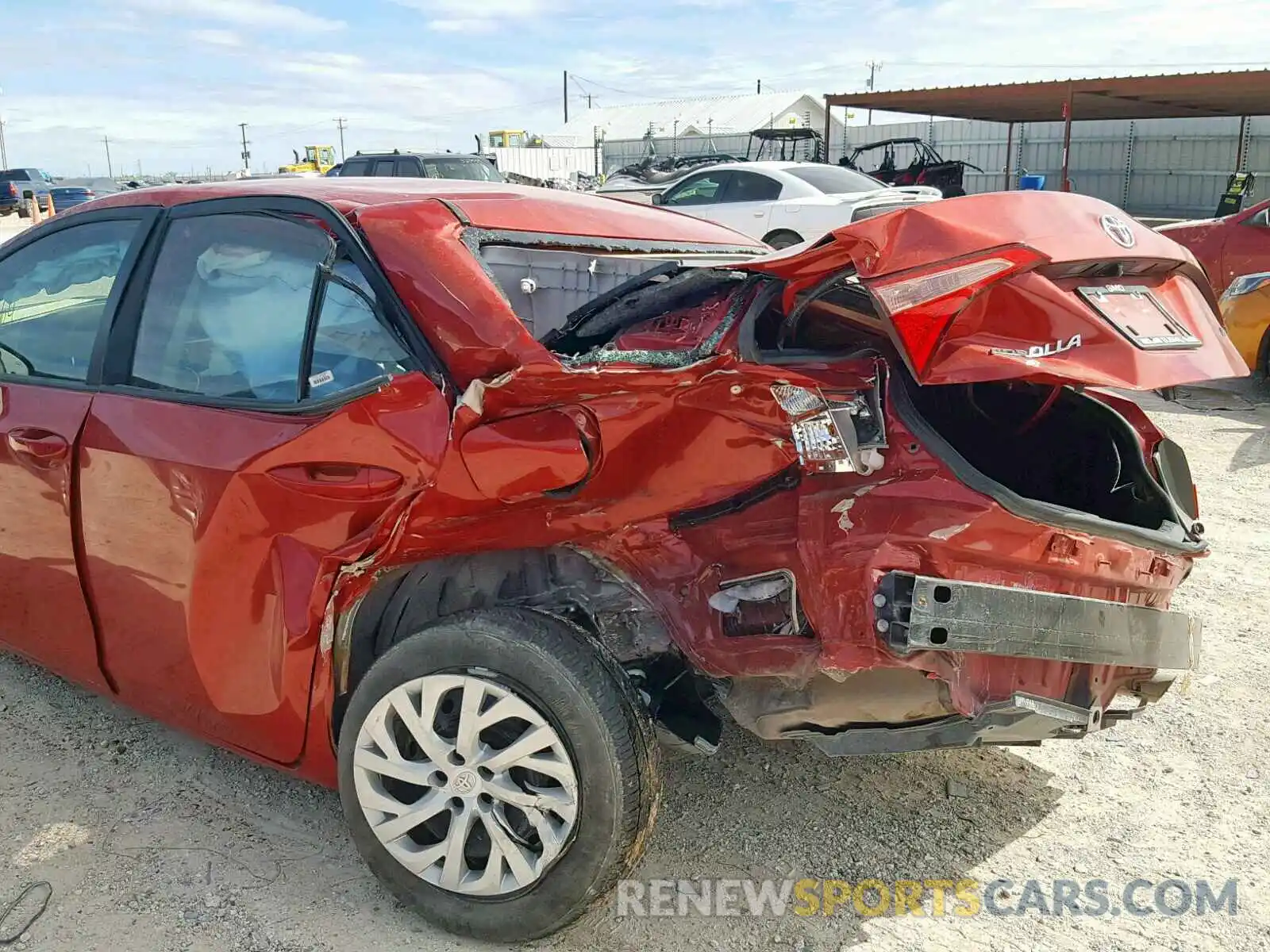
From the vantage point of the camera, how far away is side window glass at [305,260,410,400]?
98.0 inches

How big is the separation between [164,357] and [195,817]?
1290 millimetres

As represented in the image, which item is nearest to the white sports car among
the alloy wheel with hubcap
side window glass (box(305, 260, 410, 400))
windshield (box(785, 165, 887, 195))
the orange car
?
windshield (box(785, 165, 887, 195))

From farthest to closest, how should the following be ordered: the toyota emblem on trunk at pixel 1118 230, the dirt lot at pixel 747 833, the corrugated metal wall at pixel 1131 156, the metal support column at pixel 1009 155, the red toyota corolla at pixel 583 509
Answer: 1. the corrugated metal wall at pixel 1131 156
2. the metal support column at pixel 1009 155
3. the dirt lot at pixel 747 833
4. the toyota emblem on trunk at pixel 1118 230
5. the red toyota corolla at pixel 583 509

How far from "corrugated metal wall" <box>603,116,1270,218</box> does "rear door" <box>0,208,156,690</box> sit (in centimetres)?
2658

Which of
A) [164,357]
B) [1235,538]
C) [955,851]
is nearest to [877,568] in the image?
[955,851]

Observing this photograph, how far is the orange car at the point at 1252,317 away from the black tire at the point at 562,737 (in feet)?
23.4

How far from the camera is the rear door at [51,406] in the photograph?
9.66ft

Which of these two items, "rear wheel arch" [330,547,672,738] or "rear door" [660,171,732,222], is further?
"rear door" [660,171,732,222]

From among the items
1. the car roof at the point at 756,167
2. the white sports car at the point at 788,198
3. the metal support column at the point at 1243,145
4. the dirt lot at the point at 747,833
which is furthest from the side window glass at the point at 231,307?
the metal support column at the point at 1243,145

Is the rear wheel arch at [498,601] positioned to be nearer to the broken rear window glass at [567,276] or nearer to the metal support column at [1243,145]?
the broken rear window glass at [567,276]

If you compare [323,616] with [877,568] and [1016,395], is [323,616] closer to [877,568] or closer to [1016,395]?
[877,568]

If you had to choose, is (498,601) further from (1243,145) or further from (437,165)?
(1243,145)

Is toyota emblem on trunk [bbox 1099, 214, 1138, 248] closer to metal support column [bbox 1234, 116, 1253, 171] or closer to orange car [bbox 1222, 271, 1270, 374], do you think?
orange car [bbox 1222, 271, 1270, 374]

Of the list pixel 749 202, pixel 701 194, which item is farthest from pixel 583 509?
pixel 701 194
